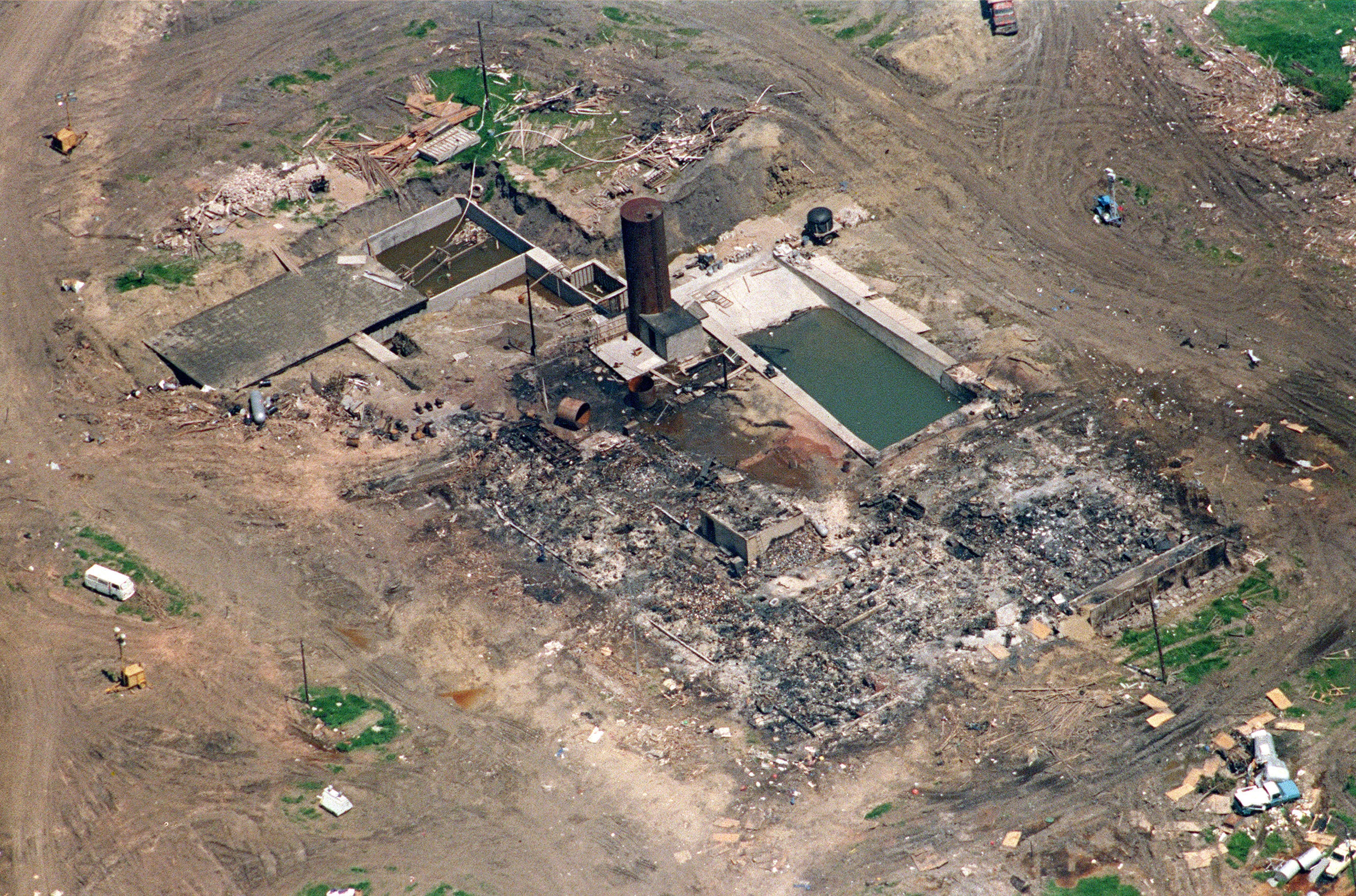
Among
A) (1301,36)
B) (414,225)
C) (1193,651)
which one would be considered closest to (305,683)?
(1193,651)

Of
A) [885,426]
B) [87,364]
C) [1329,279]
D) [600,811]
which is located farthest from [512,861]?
[1329,279]

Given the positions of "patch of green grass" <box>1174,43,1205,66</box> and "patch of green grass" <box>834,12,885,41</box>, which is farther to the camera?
"patch of green grass" <box>834,12,885,41</box>

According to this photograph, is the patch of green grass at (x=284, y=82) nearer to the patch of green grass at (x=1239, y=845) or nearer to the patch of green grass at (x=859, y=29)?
the patch of green grass at (x=859, y=29)

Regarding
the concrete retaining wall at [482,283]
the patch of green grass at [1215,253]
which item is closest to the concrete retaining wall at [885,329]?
the concrete retaining wall at [482,283]

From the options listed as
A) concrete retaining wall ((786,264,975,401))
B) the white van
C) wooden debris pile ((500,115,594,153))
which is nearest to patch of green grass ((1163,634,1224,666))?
concrete retaining wall ((786,264,975,401))

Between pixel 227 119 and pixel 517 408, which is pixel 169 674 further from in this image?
pixel 227 119

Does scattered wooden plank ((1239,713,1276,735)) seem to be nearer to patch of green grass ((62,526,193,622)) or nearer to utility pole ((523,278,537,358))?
utility pole ((523,278,537,358))
